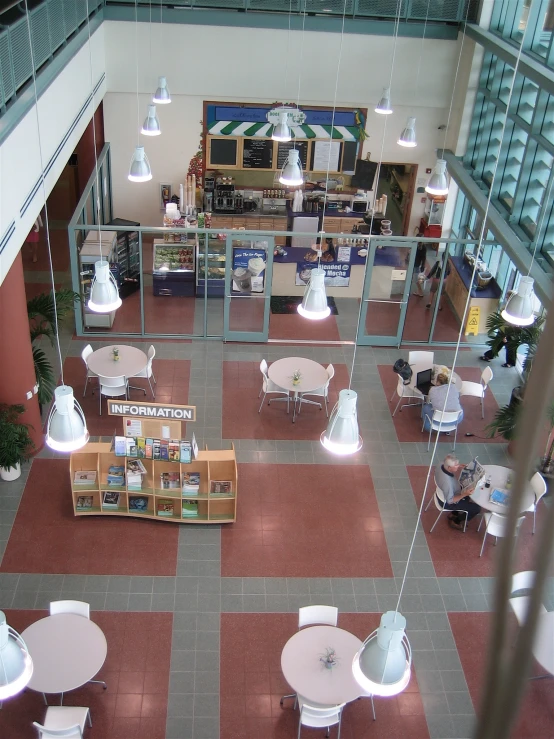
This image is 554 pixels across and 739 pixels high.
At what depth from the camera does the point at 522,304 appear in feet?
28.5

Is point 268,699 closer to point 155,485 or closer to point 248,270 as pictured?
point 155,485

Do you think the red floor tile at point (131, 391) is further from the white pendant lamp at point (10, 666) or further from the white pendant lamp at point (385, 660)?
the white pendant lamp at point (385, 660)

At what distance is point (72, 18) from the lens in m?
11.1

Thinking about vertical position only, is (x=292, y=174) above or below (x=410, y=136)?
below

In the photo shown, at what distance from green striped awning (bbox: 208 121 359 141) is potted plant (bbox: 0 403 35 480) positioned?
27.5 feet

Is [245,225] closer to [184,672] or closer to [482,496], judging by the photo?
[482,496]

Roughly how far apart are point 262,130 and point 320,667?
11.6 m

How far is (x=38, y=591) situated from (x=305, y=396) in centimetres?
520

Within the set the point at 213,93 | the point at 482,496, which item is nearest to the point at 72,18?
the point at 213,93

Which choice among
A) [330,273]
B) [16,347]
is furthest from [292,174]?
[16,347]

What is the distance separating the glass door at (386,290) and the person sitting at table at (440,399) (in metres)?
2.30

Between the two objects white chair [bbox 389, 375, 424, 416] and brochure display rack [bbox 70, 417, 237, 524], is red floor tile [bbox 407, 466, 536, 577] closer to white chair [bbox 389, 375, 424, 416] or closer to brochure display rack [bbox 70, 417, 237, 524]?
white chair [bbox 389, 375, 424, 416]

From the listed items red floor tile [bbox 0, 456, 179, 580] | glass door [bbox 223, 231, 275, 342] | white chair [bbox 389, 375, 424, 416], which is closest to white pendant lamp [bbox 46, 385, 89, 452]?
red floor tile [bbox 0, 456, 179, 580]

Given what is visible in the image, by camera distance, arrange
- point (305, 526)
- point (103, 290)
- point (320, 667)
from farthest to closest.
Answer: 1. point (305, 526)
2. point (103, 290)
3. point (320, 667)
